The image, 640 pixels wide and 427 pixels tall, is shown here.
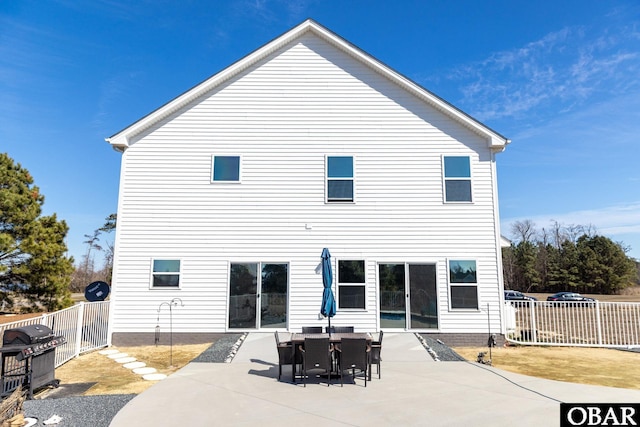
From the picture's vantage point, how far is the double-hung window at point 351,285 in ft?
36.5

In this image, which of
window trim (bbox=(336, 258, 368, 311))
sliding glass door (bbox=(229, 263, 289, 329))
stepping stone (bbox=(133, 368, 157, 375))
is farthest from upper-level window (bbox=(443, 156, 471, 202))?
stepping stone (bbox=(133, 368, 157, 375))

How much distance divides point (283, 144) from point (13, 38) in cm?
1229

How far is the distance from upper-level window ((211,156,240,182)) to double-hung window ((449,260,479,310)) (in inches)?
301

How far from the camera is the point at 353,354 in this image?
21.5 ft

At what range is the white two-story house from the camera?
1112 centimetres

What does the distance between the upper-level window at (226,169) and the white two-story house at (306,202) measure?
0.05 metres

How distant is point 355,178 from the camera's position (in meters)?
11.6

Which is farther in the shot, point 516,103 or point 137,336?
point 516,103

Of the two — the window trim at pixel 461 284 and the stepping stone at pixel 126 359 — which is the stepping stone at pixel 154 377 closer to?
the stepping stone at pixel 126 359

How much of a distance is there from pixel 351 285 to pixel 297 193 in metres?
3.47

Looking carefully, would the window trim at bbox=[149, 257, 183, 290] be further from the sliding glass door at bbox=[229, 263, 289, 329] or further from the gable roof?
the gable roof

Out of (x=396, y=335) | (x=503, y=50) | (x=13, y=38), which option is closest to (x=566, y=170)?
(x=503, y=50)

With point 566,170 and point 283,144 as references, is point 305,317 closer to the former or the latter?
point 283,144

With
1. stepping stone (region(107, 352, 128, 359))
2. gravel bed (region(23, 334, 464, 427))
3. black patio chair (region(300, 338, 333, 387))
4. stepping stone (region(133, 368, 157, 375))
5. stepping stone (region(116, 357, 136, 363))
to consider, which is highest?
black patio chair (region(300, 338, 333, 387))
